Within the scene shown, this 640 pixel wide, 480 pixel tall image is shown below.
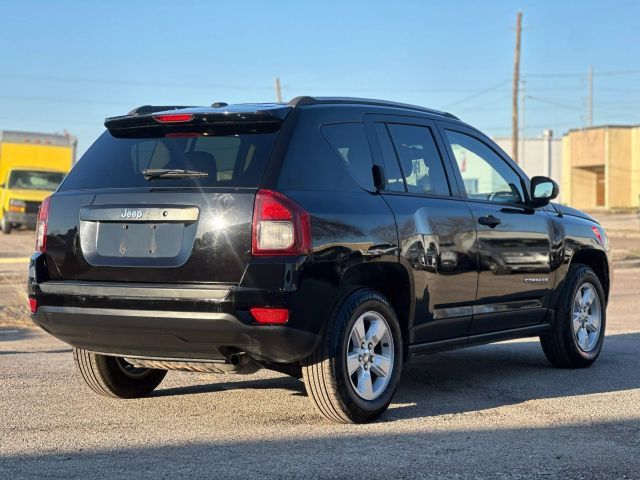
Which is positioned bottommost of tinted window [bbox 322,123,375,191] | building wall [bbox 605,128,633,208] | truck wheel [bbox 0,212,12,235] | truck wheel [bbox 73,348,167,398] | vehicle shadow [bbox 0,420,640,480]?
vehicle shadow [bbox 0,420,640,480]

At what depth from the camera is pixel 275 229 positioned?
5.54 meters

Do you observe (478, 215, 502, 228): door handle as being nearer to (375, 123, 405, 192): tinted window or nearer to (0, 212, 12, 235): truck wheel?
(375, 123, 405, 192): tinted window

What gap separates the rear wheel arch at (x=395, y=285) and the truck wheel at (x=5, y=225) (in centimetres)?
2806

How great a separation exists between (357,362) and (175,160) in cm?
157

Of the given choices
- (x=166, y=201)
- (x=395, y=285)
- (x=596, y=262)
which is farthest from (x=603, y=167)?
(x=166, y=201)

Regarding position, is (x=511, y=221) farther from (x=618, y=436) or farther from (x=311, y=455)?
(x=311, y=455)

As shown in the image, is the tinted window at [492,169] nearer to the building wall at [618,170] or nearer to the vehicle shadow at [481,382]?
the vehicle shadow at [481,382]

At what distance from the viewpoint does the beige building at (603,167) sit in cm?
7012

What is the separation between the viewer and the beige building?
70.1 metres

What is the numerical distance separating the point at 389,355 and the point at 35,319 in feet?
6.94

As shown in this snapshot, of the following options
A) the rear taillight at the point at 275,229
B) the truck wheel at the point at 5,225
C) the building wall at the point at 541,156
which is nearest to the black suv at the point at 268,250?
the rear taillight at the point at 275,229

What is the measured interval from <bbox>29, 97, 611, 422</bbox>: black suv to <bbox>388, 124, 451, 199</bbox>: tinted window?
0.01m

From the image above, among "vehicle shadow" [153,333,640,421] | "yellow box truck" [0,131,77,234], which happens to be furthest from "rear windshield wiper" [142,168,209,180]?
"yellow box truck" [0,131,77,234]

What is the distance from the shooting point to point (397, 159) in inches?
266
